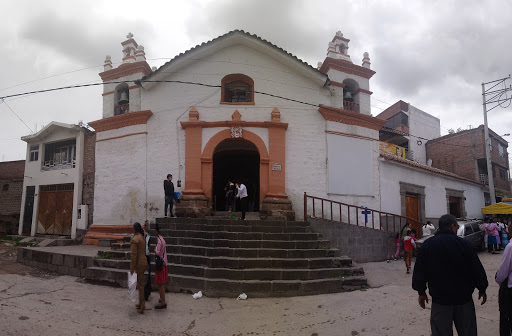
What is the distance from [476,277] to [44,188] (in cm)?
1677

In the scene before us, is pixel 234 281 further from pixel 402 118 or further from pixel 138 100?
pixel 402 118

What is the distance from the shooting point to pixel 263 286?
23.3 ft

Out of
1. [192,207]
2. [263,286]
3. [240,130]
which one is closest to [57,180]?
[192,207]

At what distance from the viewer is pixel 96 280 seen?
8.06 metres

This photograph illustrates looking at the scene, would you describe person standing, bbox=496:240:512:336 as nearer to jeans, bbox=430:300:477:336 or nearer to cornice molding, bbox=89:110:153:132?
jeans, bbox=430:300:477:336

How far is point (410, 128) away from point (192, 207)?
20.1 meters

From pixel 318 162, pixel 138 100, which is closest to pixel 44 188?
pixel 138 100

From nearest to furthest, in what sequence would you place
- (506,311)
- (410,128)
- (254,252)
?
1. (506,311)
2. (254,252)
3. (410,128)

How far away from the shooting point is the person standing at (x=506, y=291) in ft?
13.2

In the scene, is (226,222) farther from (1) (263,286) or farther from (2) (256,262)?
(1) (263,286)

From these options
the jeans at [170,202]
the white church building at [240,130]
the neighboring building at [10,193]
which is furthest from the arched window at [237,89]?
the neighboring building at [10,193]

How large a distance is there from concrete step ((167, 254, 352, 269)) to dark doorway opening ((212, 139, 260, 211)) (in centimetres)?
627

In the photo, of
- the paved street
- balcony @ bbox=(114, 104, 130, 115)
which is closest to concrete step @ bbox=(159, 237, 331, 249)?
the paved street

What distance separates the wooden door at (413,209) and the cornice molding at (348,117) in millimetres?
3925
